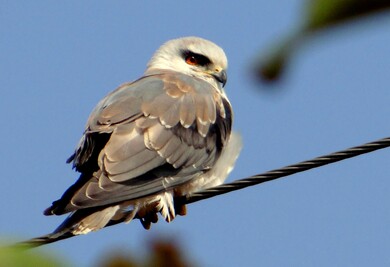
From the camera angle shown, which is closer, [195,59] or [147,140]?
[147,140]

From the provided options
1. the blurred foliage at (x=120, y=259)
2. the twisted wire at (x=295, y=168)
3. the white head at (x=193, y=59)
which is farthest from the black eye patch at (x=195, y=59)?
the blurred foliage at (x=120, y=259)

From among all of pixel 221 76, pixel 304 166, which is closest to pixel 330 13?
pixel 304 166

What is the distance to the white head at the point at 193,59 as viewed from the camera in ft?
22.0

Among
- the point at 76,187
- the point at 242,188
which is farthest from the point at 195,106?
the point at 242,188

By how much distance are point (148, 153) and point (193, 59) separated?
7.72ft

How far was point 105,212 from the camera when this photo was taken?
429cm

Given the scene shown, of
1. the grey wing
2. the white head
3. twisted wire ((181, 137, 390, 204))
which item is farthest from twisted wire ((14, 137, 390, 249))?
the white head

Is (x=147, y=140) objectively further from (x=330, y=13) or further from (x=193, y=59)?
(x=330, y=13)

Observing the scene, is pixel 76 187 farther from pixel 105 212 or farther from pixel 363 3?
pixel 363 3

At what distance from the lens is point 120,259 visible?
562mm

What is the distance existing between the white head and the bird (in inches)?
22.3

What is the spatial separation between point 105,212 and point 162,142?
2.87 feet

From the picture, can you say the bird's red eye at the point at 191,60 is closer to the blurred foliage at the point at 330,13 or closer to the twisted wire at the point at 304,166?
the twisted wire at the point at 304,166

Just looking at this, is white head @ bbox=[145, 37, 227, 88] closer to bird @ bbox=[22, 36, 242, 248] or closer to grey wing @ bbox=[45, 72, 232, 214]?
bird @ bbox=[22, 36, 242, 248]
